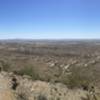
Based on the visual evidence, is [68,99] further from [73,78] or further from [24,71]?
[24,71]

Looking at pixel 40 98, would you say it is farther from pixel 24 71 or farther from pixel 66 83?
pixel 24 71

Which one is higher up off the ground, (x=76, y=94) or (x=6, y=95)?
(x=6, y=95)

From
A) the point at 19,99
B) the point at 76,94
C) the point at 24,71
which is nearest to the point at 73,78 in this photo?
the point at 76,94

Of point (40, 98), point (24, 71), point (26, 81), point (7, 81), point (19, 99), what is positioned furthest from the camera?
point (24, 71)

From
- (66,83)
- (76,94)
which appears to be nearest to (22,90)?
(76,94)

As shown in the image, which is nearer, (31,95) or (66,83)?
(31,95)

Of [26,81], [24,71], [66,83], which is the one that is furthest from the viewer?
[24,71]

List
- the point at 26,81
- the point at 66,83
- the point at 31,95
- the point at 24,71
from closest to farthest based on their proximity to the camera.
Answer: the point at 31,95 < the point at 26,81 < the point at 66,83 < the point at 24,71

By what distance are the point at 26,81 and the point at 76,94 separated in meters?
4.35

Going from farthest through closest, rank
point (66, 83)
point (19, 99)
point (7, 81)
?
point (66, 83)
point (7, 81)
point (19, 99)

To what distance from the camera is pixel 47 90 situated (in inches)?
577

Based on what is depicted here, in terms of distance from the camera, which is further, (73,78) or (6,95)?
(73,78)

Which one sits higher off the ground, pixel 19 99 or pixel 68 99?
pixel 19 99

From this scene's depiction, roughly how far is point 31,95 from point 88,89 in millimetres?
5235
